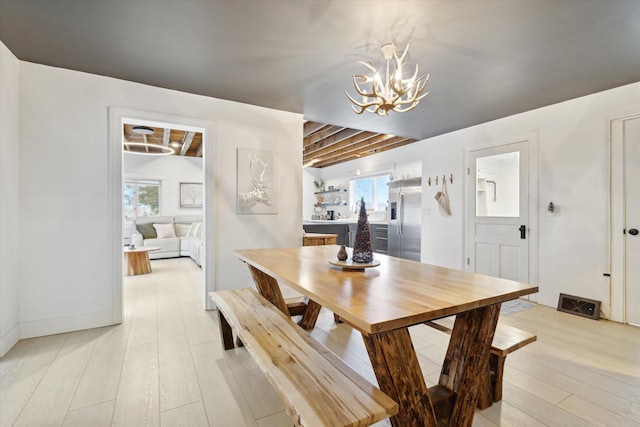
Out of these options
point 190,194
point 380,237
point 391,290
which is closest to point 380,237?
point 380,237

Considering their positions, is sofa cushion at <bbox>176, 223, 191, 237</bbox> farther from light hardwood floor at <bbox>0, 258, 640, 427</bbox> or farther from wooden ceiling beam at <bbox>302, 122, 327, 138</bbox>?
light hardwood floor at <bbox>0, 258, 640, 427</bbox>

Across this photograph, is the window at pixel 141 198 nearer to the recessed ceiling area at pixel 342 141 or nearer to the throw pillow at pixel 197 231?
the throw pillow at pixel 197 231

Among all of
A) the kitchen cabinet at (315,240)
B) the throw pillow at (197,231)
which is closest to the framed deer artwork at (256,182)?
the kitchen cabinet at (315,240)

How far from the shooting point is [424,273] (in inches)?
67.2

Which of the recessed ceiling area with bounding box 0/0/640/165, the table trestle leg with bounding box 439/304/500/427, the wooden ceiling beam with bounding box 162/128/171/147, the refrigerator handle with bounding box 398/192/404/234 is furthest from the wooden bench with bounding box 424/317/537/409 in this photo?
the wooden ceiling beam with bounding box 162/128/171/147

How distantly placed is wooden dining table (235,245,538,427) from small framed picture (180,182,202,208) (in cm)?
667

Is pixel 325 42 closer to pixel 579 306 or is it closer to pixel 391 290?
pixel 391 290

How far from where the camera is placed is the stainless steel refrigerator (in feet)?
18.2

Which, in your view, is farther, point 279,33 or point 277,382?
point 279,33

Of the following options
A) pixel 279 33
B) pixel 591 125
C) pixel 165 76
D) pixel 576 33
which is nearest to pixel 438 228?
pixel 591 125

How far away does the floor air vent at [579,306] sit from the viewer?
10.0 feet

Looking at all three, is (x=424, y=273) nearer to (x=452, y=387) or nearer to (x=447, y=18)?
(x=452, y=387)

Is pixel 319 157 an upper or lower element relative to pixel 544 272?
upper

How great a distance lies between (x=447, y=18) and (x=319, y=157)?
19.4 ft
